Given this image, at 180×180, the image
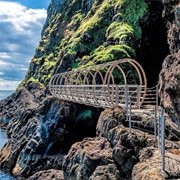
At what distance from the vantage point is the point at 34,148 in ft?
82.6

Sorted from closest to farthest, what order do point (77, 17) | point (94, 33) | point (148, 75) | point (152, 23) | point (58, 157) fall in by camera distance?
1. point (58, 157)
2. point (148, 75)
3. point (152, 23)
4. point (94, 33)
5. point (77, 17)

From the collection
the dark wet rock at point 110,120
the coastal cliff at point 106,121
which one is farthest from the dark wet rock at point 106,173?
the dark wet rock at point 110,120

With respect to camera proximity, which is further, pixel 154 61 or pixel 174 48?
pixel 154 61

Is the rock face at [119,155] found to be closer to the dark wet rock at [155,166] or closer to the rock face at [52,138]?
the dark wet rock at [155,166]

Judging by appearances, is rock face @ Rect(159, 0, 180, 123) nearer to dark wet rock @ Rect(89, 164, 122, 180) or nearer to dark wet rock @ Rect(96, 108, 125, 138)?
dark wet rock @ Rect(96, 108, 125, 138)

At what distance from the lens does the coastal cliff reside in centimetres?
1140

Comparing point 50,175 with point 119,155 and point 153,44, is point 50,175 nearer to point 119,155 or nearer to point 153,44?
point 119,155

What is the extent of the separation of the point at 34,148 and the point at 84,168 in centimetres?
1370

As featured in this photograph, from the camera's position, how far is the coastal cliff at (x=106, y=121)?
11398mm

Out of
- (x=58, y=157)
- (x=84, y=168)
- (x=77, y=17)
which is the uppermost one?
(x=77, y=17)

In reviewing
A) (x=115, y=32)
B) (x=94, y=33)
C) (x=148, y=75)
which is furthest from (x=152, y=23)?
(x=94, y=33)

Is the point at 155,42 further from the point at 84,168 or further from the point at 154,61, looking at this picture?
the point at 84,168

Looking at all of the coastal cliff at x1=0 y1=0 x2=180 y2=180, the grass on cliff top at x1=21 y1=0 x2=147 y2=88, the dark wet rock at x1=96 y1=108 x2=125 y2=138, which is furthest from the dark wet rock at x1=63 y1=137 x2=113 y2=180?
the grass on cliff top at x1=21 y1=0 x2=147 y2=88

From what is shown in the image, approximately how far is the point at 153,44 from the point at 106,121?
698 inches
